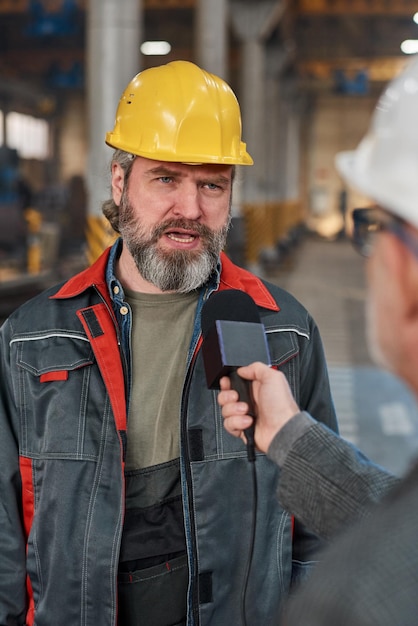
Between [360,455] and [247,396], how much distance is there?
0.76ft

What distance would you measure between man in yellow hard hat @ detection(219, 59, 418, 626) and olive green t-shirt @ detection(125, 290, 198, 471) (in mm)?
540

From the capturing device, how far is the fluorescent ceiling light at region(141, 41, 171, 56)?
24495mm

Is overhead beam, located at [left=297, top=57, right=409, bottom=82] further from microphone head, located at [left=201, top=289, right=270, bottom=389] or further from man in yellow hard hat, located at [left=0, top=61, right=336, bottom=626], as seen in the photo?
microphone head, located at [left=201, top=289, right=270, bottom=389]

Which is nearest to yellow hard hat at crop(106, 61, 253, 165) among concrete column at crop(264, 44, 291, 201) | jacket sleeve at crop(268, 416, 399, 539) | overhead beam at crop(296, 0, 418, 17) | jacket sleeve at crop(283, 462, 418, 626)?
Answer: jacket sleeve at crop(268, 416, 399, 539)

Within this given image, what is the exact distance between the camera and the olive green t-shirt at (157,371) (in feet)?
7.00

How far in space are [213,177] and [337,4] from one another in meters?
20.9

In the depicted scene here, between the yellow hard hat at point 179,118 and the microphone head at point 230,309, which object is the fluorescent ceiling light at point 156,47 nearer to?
the yellow hard hat at point 179,118

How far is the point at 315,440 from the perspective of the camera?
4.64ft

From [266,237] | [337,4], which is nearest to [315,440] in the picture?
[266,237]

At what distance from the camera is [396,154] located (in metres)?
1.10

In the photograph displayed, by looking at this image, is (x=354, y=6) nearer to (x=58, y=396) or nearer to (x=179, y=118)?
(x=179, y=118)

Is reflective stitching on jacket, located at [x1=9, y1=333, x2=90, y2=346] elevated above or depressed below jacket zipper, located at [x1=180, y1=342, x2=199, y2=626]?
above

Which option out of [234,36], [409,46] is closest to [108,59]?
[234,36]

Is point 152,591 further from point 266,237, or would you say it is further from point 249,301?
point 266,237
